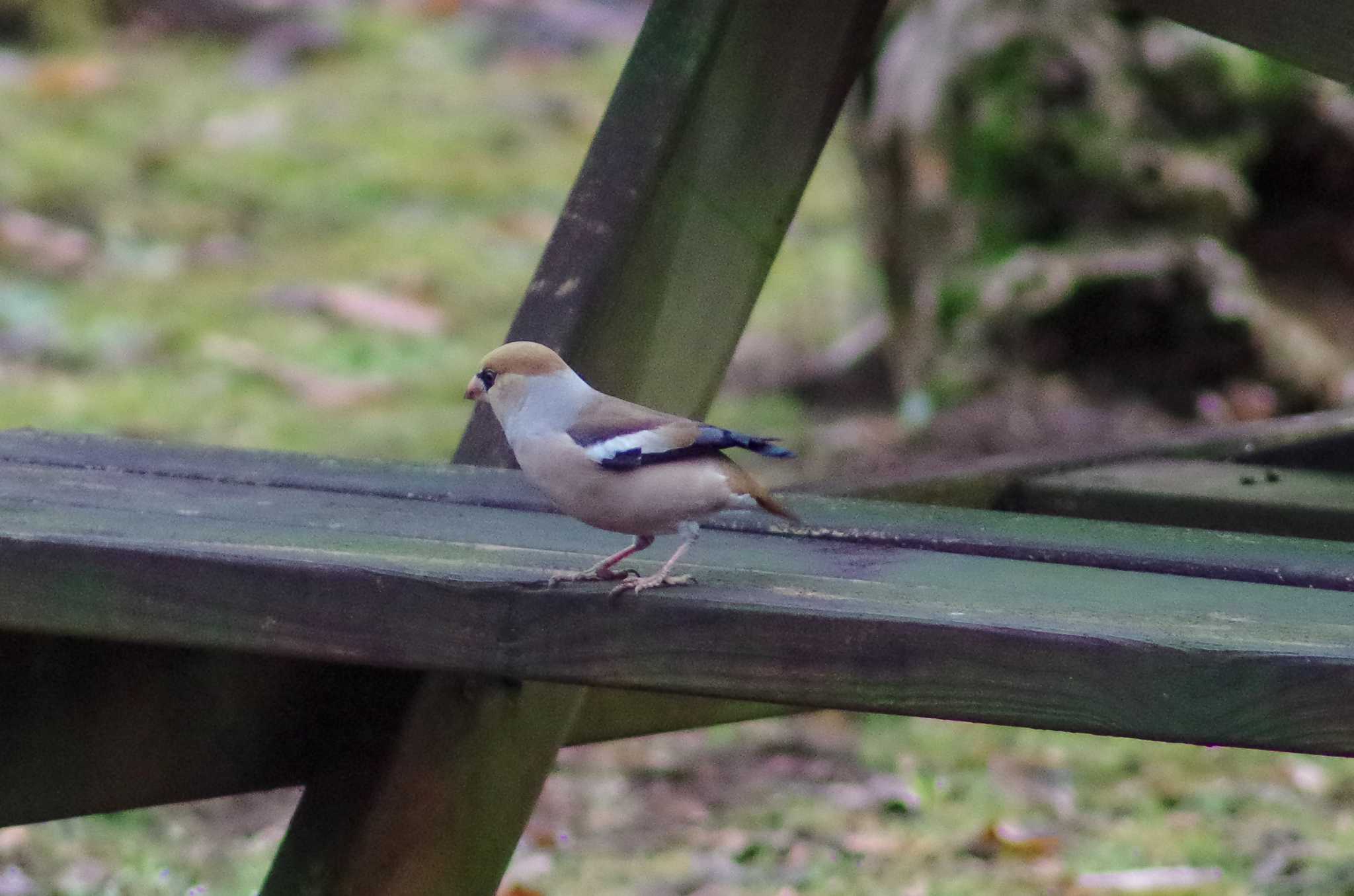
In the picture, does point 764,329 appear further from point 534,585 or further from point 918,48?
point 534,585

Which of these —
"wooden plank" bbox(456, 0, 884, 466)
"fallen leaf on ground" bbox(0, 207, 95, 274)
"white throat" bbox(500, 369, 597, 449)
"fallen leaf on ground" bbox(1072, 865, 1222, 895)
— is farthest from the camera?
"fallen leaf on ground" bbox(0, 207, 95, 274)

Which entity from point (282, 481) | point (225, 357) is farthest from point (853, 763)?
point (225, 357)

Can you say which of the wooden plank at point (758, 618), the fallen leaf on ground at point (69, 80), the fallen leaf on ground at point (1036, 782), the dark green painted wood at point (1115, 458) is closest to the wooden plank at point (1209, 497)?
the dark green painted wood at point (1115, 458)

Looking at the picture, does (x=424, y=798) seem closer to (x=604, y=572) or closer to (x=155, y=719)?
(x=155, y=719)

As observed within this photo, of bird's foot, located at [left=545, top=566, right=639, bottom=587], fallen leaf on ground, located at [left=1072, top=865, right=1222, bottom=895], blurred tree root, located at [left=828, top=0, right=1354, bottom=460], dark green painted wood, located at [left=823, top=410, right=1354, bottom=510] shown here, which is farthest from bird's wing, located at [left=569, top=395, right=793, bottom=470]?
blurred tree root, located at [left=828, top=0, right=1354, bottom=460]

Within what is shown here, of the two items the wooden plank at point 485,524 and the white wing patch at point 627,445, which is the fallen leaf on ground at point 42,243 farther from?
the white wing patch at point 627,445

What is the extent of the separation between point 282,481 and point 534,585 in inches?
28.3

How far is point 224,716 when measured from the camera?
214 centimetres

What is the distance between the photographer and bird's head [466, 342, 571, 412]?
199 centimetres

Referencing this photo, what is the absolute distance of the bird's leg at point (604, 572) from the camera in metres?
1.73

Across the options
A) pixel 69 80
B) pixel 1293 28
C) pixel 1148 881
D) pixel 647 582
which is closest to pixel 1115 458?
pixel 1148 881

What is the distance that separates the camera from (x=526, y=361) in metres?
2.00

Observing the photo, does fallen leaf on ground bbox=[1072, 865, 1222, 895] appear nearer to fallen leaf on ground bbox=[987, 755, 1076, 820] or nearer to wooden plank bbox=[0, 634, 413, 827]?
fallen leaf on ground bbox=[987, 755, 1076, 820]

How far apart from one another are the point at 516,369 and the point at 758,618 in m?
0.54
